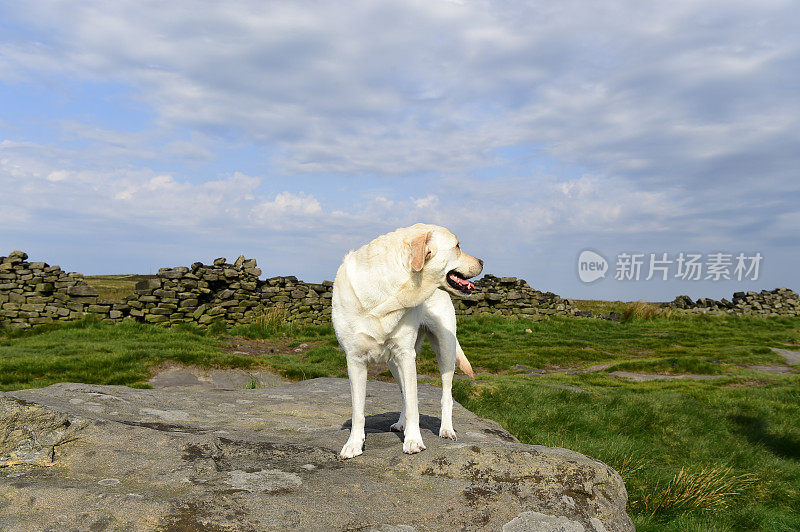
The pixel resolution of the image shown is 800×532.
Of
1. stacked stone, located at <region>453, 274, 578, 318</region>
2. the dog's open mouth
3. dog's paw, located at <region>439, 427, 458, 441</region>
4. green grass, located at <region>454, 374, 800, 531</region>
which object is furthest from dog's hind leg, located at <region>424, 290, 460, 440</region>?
stacked stone, located at <region>453, 274, 578, 318</region>

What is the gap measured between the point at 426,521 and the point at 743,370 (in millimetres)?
17643

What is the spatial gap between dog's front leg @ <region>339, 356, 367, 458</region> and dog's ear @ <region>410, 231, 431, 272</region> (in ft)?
3.40

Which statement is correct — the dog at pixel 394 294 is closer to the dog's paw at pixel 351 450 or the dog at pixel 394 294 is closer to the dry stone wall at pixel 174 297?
the dog's paw at pixel 351 450

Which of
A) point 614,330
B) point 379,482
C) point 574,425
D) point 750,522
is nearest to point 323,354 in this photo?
point 574,425

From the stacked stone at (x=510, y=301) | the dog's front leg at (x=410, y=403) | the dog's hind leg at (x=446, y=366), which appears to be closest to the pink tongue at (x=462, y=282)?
the dog's front leg at (x=410, y=403)

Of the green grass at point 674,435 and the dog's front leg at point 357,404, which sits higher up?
the dog's front leg at point 357,404

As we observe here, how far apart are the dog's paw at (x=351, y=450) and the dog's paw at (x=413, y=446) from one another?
14.6 inches

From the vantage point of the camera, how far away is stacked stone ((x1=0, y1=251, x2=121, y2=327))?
72.5ft

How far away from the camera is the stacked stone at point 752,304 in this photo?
130ft

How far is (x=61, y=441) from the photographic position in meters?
4.16

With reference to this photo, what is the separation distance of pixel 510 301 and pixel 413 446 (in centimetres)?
2608

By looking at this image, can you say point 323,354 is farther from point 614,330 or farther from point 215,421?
point 614,330

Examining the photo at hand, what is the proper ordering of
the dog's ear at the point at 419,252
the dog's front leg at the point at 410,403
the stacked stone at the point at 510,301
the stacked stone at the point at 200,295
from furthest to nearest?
the stacked stone at the point at 510,301 < the stacked stone at the point at 200,295 < the dog's front leg at the point at 410,403 < the dog's ear at the point at 419,252

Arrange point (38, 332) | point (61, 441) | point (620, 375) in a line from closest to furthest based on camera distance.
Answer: point (61, 441)
point (620, 375)
point (38, 332)
